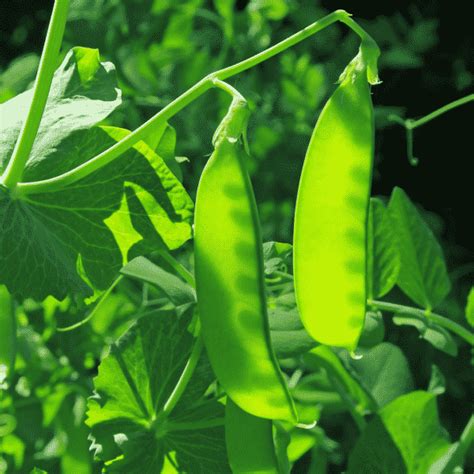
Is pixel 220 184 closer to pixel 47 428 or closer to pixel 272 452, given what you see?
pixel 272 452

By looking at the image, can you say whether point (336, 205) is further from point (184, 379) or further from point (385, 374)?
point (385, 374)

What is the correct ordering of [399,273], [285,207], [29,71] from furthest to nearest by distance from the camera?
1. [285,207]
2. [29,71]
3. [399,273]

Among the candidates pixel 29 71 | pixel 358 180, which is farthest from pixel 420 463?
pixel 29 71

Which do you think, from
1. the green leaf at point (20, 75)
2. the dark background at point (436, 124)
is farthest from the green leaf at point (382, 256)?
the dark background at point (436, 124)

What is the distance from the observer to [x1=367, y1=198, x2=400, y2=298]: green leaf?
0.74m

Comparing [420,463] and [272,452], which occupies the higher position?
[272,452]

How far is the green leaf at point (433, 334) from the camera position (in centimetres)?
72

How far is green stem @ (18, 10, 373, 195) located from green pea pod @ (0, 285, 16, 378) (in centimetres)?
15

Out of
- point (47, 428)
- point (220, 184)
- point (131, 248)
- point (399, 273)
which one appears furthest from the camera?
point (47, 428)

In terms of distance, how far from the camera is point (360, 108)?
540mm

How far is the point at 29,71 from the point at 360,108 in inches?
25.7

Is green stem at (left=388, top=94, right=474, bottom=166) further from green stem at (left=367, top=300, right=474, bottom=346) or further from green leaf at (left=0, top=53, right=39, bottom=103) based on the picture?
green leaf at (left=0, top=53, right=39, bottom=103)

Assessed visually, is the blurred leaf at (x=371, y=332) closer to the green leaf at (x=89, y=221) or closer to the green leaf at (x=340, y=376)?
the green leaf at (x=340, y=376)

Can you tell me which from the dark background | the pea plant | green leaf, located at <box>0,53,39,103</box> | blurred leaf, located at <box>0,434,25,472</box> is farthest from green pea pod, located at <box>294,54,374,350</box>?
the dark background
